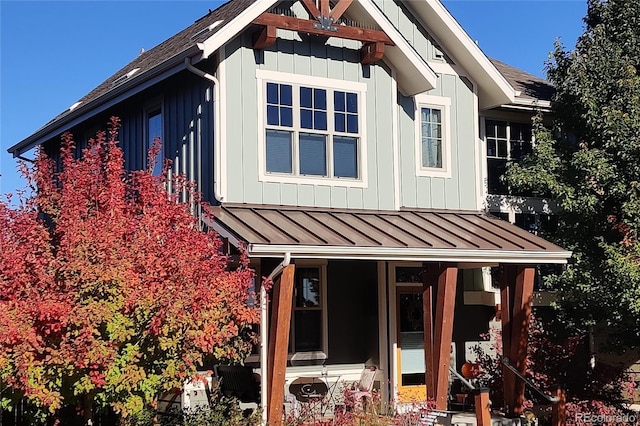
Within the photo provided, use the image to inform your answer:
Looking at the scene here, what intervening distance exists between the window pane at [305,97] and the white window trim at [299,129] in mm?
92

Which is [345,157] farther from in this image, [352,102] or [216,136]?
[216,136]

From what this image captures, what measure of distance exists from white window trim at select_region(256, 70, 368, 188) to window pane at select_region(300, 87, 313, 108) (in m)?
0.09

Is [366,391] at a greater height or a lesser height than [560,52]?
Answer: lesser

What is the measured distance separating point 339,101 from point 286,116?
1147 mm

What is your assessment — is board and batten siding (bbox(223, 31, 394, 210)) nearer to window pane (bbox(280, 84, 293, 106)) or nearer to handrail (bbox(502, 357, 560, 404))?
window pane (bbox(280, 84, 293, 106))

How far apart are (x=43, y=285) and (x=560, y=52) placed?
11.7 meters

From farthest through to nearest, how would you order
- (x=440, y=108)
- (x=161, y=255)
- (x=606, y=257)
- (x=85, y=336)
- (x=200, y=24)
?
(x=200, y=24), (x=440, y=108), (x=606, y=257), (x=161, y=255), (x=85, y=336)

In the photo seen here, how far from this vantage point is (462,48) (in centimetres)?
1750

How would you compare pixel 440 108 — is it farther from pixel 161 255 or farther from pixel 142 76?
pixel 161 255

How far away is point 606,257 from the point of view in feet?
54.6

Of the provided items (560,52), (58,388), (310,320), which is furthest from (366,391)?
(560,52)

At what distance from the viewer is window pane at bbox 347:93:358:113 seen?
53.8 ft

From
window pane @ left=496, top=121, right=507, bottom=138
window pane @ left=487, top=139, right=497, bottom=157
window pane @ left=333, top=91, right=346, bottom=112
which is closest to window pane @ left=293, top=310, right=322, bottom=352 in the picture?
window pane @ left=333, top=91, right=346, bottom=112

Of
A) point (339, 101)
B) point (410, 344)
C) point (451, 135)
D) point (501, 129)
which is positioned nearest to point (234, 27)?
point (339, 101)
